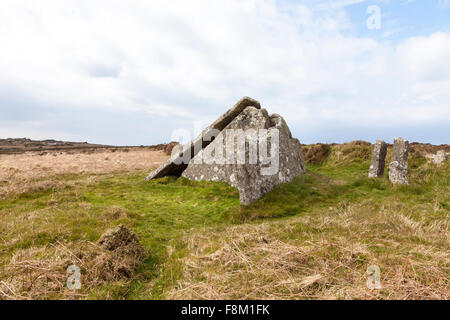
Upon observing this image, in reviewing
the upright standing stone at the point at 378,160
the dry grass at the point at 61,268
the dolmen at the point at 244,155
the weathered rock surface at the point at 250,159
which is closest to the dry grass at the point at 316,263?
the dry grass at the point at 61,268

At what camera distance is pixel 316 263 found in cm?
369

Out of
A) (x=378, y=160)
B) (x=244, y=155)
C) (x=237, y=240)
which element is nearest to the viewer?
(x=237, y=240)

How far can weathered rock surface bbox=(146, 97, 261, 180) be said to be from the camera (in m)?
11.2

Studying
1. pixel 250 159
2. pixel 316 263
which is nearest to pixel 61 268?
pixel 316 263

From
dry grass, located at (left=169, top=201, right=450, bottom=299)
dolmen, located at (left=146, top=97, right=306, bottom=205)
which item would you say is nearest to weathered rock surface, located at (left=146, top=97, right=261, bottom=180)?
dolmen, located at (left=146, top=97, right=306, bottom=205)

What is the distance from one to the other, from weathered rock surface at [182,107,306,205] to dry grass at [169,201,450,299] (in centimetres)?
270

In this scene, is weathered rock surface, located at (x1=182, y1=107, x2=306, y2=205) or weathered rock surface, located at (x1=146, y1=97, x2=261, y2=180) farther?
weathered rock surface, located at (x1=146, y1=97, x2=261, y2=180)

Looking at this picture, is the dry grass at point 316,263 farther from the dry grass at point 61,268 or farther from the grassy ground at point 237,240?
the dry grass at point 61,268

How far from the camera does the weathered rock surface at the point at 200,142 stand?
11.2m

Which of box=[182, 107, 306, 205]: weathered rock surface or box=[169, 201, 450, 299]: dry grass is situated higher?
box=[182, 107, 306, 205]: weathered rock surface

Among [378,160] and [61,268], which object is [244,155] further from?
[378,160]

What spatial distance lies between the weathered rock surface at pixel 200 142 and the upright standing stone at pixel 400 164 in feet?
22.1

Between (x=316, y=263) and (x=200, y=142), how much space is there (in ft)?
27.3

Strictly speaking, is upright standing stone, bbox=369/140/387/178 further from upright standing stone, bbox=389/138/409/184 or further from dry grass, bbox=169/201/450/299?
dry grass, bbox=169/201/450/299
